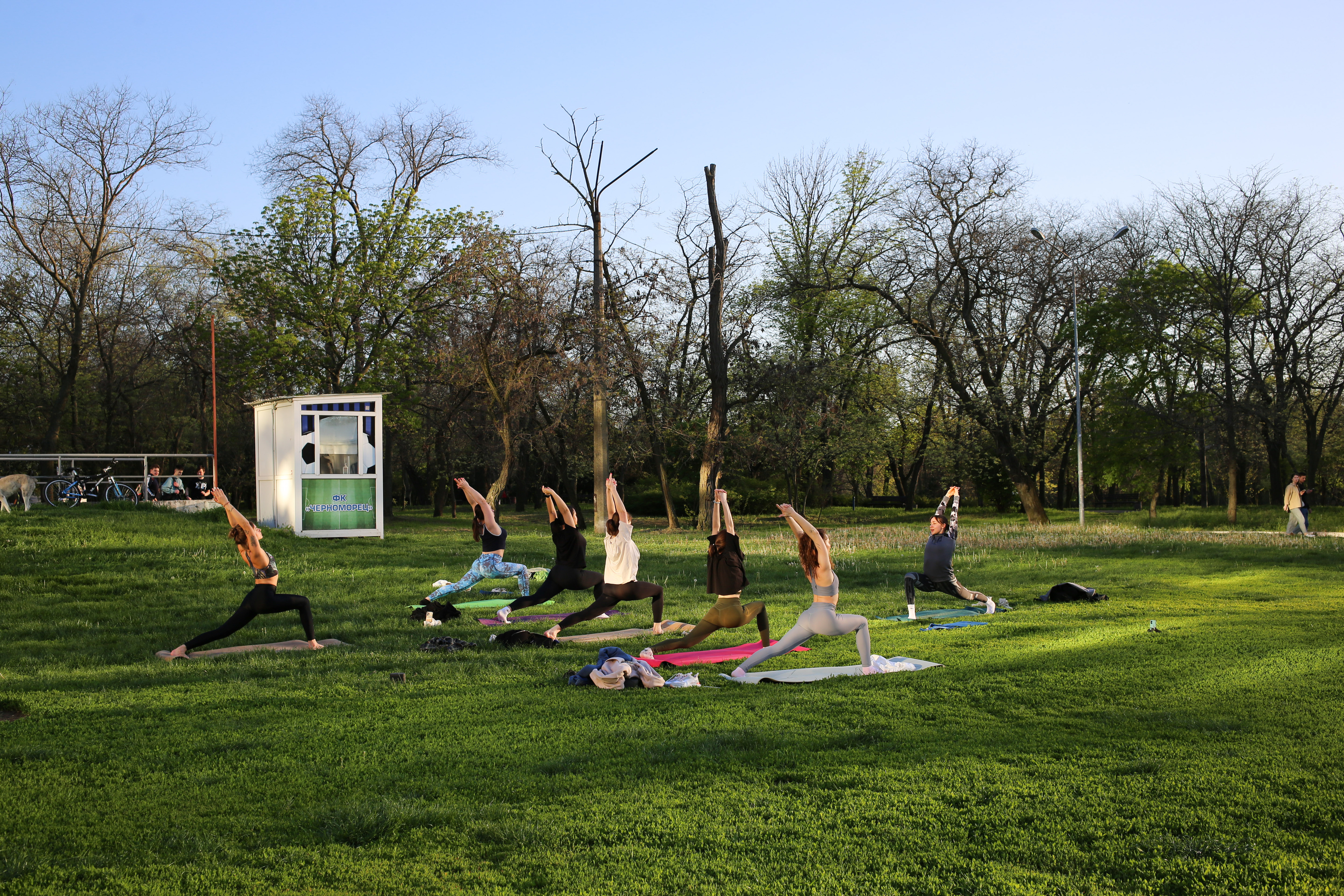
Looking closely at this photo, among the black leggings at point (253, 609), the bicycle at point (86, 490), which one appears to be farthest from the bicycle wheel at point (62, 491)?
the black leggings at point (253, 609)

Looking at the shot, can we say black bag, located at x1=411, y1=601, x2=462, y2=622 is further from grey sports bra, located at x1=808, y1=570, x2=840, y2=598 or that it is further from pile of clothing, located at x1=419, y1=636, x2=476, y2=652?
grey sports bra, located at x1=808, y1=570, x2=840, y2=598

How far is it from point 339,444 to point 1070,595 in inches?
642

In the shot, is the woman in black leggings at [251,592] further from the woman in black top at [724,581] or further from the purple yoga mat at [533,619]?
the woman in black top at [724,581]

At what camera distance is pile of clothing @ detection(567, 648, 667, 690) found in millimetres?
8359

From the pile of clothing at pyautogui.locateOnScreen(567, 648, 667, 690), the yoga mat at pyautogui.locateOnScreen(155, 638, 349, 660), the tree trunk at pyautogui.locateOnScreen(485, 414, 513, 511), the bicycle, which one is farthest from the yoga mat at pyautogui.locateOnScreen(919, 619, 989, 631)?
the bicycle

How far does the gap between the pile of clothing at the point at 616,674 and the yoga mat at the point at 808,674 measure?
522 millimetres

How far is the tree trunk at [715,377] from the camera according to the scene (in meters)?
30.9

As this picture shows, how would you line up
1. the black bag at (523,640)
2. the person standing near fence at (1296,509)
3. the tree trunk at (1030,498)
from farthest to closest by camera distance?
the tree trunk at (1030,498) → the person standing near fence at (1296,509) → the black bag at (523,640)

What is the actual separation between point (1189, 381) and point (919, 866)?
41336mm

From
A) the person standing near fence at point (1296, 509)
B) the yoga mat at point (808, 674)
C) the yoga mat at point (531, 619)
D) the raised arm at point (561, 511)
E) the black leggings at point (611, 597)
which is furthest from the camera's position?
the person standing near fence at point (1296, 509)

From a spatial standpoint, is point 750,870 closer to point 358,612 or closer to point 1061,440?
point 358,612

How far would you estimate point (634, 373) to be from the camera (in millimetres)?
31812

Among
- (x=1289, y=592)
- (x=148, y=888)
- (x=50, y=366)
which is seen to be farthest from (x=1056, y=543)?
(x=50, y=366)

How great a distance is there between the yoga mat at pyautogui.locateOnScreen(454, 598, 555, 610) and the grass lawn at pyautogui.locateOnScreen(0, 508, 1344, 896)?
→ 3.82 ft
